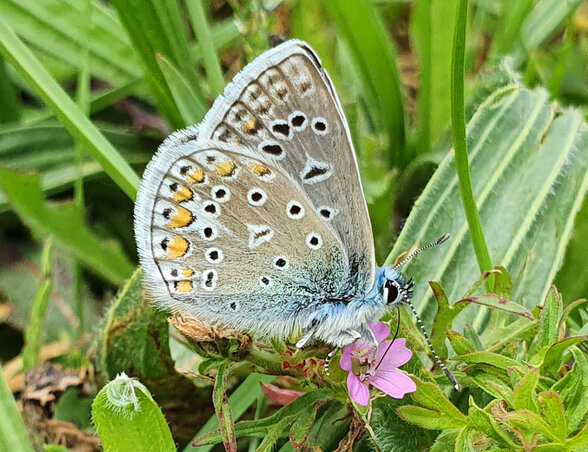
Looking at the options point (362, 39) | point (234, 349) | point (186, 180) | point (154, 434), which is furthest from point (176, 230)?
point (362, 39)

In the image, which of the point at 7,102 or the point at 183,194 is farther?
the point at 7,102

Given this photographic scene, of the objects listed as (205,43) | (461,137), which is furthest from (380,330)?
(205,43)

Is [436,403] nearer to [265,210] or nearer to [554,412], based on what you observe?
[554,412]

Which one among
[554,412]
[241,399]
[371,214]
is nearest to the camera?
[554,412]

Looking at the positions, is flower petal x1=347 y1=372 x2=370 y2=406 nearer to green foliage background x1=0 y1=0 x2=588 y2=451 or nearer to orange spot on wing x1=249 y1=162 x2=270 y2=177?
green foliage background x1=0 y1=0 x2=588 y2=451

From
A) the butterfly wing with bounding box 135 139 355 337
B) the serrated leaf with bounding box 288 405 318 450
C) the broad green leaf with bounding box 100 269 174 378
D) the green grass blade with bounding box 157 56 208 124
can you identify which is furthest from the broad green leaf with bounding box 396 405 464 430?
the green grass blade with bounding box 157 56 208 124

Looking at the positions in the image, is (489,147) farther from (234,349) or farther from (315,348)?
(234,349)
